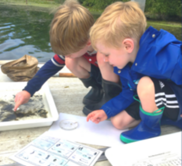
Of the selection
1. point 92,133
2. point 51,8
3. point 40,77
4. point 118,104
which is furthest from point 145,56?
point 51,8

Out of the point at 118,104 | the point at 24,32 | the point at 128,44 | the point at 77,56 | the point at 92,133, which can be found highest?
the point at 128,44

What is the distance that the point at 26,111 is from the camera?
100cm

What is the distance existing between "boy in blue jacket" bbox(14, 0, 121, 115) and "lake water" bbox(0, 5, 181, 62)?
1317 mm

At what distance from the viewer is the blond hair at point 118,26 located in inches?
28.9

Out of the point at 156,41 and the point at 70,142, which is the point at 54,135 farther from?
the point at 156,41

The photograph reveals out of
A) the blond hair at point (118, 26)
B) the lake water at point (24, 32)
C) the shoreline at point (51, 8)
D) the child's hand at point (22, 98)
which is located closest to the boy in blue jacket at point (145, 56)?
the blond hair at point (118, 26)

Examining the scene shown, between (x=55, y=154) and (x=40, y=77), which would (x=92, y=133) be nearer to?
(x=55, y=154)

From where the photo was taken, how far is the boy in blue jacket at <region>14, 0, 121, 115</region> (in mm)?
834

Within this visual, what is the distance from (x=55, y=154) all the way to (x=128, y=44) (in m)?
0.51

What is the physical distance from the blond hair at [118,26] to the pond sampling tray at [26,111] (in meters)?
0.44

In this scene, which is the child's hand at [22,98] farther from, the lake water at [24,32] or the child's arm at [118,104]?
the lake water at [24,32]

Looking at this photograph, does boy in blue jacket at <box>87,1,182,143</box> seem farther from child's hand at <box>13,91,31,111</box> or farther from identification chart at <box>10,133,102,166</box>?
child's hand at <box>13,91,31,111</box>

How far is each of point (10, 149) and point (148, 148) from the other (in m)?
0.54

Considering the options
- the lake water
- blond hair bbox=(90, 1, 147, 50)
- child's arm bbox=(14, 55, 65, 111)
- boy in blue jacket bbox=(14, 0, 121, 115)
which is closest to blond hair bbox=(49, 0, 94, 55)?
boy in blue jacket bbox=(14, 0, 121, 115)
